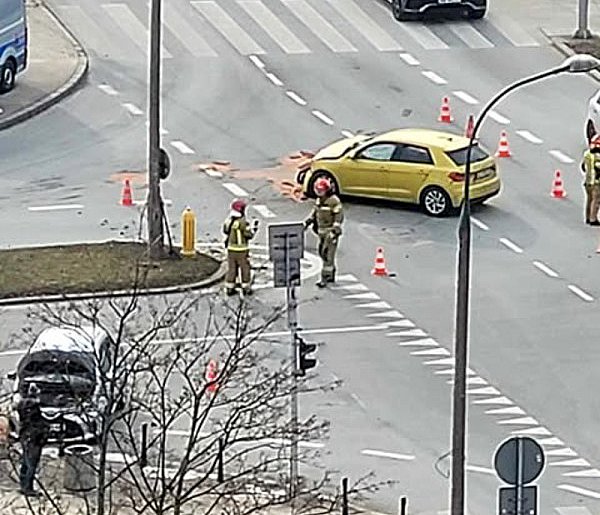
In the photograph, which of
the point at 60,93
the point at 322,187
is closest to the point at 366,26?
the point at 60,93

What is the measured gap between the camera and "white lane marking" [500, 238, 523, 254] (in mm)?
41125

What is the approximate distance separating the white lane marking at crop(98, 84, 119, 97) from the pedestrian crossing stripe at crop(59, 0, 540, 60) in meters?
2.07

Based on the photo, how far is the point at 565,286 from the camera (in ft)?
129

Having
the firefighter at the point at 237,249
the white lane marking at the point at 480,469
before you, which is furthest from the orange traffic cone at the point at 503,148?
the white lane marking at the point at 480,469

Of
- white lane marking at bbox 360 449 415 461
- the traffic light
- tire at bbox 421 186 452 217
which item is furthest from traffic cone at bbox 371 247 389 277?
the traffic light

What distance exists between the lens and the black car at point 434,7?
184ft

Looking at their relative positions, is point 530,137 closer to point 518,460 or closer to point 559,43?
point 559,43

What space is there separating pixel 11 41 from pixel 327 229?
46.6 ft

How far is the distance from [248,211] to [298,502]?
44.7 ft

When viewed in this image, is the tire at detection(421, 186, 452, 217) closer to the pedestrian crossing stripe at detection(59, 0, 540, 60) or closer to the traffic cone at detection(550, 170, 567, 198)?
the traffic cone at detection(550, 170, 567, 198)

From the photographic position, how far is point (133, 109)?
1994 inches

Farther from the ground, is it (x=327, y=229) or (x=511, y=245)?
(x=327, y=229)

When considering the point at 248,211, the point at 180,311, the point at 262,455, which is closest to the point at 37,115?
the point at 248,211

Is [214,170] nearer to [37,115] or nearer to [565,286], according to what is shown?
[37,115]
